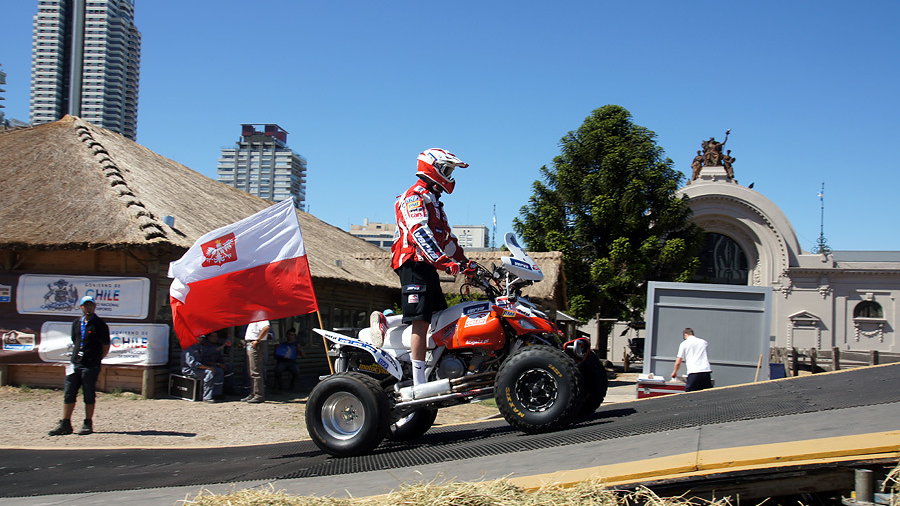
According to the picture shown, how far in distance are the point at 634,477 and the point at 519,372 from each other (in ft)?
6.96

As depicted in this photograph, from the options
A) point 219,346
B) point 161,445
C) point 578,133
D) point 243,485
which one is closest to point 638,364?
point 578,133

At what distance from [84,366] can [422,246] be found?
20.0 feet

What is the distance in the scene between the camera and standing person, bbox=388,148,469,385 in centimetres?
638

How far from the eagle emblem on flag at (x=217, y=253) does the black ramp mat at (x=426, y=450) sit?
2.04 metres

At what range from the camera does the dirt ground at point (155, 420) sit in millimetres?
9898

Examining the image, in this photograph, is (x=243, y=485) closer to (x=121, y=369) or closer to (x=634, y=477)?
(x=634, y=477)

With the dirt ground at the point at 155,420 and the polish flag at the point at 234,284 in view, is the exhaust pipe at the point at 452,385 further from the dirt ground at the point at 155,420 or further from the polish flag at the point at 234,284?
the dirt ground at the point at 155,420

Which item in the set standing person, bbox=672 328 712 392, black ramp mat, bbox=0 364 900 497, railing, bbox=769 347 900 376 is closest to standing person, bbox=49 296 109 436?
black ramp mat, bbox=0 364 900 497

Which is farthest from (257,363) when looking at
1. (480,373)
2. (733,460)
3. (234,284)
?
(733,460)

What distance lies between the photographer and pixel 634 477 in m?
3.93

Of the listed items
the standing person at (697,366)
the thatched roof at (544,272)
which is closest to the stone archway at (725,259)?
the thatched roof at (544,272)

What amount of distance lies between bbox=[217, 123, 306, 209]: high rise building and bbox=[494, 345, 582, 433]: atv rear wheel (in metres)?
183

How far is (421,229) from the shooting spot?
6.38 m

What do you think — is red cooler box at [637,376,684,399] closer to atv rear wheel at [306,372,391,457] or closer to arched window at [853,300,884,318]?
atv rear wheel at [306,372,391,457]
